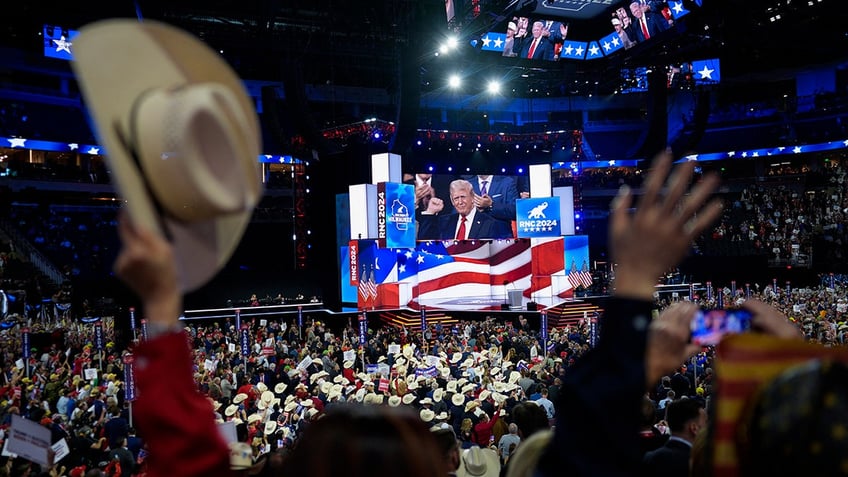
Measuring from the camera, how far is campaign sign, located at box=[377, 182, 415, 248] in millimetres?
25547

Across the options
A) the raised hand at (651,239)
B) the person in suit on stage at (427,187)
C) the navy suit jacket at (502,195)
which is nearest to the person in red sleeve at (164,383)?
the raised hand at (651,239)

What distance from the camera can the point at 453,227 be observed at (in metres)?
30.6

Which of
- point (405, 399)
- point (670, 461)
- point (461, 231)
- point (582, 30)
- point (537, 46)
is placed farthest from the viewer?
point (461, 231)

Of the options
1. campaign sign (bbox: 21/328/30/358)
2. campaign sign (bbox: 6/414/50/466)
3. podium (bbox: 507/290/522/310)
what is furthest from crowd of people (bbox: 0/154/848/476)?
podium (bbox: 507/290/522/310)

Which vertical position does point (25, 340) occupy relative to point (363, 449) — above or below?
below

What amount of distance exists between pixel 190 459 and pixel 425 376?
10.9 meters

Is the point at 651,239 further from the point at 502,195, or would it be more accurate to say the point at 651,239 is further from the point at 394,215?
the point at 502,195

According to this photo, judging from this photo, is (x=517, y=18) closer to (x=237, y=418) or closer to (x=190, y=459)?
(x=237, y=418)

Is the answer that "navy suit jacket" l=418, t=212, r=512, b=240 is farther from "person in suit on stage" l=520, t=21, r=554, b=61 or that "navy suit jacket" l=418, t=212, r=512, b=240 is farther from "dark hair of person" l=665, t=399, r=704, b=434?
"dark hair of person" l=665, t=399, r=704, b=434

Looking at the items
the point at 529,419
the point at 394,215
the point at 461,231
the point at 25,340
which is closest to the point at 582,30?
the point at 394,215

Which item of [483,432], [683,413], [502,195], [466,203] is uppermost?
[502,195]

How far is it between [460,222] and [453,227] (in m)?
0.43

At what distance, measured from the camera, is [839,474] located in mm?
999

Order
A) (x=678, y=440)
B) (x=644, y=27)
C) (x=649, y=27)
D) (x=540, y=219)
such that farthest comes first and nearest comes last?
(x=540, y=219) → (x=644, y=27) → (x=649, y=27) → (x=678, y=440)
